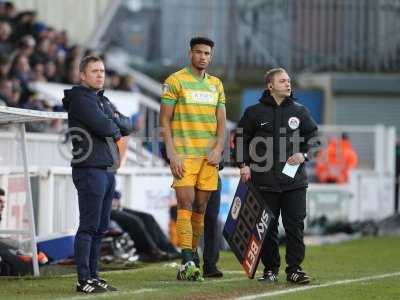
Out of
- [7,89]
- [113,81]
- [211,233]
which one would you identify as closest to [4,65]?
[7,89]

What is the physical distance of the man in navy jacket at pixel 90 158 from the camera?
1030 centimetres

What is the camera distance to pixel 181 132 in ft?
37.3

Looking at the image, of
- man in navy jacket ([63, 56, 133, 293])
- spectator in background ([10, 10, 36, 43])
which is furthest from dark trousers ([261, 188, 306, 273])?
spectator in background ([10, 10, 36, 43])

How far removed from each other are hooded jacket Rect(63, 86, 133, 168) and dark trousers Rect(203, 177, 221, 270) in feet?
5.56

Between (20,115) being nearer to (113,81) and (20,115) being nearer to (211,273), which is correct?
(211,273)

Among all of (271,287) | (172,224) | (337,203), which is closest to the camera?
(271,287)

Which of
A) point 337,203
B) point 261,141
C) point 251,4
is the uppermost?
point 251,4

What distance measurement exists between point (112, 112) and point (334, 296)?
2.45 metres

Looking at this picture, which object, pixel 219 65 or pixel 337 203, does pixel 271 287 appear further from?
pixel 219 65

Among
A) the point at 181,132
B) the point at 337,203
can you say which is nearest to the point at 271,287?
the point at 181,132

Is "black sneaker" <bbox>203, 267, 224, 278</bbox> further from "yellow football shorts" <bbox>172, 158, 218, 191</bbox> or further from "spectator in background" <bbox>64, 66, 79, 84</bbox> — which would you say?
"spectator in background" <bbox>64, 66, 79, 84</bbox>

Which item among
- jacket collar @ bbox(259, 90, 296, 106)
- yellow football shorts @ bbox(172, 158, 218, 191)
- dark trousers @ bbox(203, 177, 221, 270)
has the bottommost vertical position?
dark trousers @ bbox(203, 177, 221, 270)

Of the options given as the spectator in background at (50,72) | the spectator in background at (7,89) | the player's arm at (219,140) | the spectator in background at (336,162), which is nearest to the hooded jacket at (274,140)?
the player's arm at (219,140)

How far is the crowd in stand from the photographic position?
766 inches
